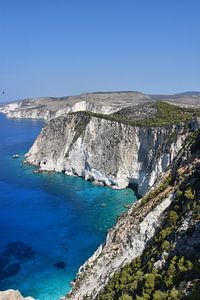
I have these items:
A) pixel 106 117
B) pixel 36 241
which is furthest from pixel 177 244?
pixel 106 117

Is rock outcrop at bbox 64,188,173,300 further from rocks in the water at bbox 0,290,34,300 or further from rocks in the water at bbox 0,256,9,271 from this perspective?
rocks in the water at bbox 0,256,9,271

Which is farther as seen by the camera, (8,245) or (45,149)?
(45,149)

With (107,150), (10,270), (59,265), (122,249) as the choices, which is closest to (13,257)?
(10,270)

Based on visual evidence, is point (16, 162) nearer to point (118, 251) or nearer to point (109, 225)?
point (109, 225)

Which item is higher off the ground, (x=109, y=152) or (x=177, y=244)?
(x=177, y=244)

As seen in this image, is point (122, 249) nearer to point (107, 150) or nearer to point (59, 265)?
point (59, 265)

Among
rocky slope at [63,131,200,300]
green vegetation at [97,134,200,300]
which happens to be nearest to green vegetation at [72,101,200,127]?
rocky slope at [63,131,200,300]

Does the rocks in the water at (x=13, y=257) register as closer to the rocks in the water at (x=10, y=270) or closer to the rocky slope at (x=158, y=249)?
the rocks in the water at (x=10, y=270)
